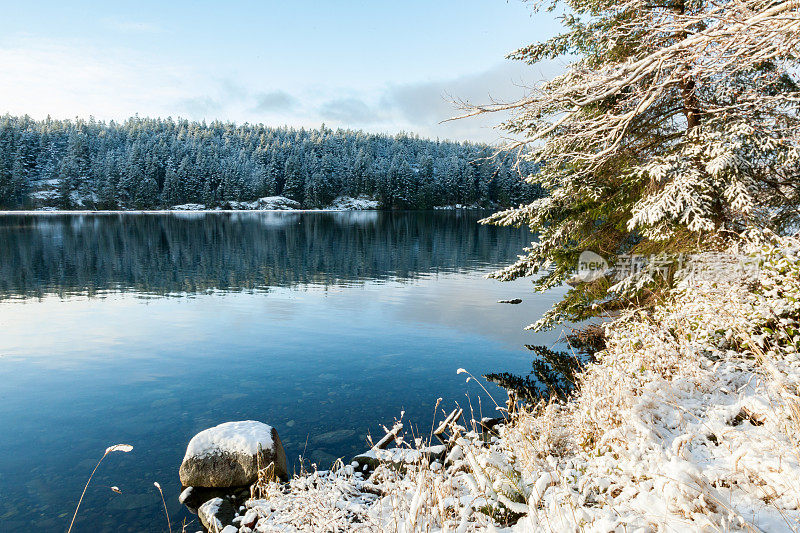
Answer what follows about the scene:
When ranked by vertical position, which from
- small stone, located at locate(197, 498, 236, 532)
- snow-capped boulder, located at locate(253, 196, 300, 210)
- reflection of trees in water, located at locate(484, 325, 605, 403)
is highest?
snow-capped boulder, located at locate(253, 196, 300, 210)

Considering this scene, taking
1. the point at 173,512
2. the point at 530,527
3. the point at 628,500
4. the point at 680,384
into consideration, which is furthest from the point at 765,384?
the point at 173,512

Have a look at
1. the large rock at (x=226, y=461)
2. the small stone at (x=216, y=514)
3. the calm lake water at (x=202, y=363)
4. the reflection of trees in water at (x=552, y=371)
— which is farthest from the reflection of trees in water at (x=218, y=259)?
the small stone at (x=216, y=514)

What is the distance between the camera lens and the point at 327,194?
474 ft

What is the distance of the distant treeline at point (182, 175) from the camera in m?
128

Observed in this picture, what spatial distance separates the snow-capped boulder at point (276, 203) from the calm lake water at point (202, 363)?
117m

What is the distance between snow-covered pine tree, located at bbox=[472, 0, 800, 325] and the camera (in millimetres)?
7656

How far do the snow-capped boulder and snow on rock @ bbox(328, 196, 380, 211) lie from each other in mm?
12184

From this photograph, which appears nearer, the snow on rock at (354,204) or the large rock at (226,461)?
the large rock at (226,461)

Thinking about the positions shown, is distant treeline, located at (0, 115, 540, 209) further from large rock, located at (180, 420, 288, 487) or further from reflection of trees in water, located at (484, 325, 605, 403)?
large rock, located at (180, 420, 288, 487)

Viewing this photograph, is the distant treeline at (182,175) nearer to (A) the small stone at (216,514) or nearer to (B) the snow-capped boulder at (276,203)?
(B) the snow-capped boulder at (276,203)

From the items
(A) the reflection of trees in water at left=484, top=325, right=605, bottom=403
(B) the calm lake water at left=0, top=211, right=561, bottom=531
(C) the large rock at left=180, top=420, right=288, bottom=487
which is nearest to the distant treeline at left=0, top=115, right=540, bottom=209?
(B) the calm lake water at left=0, top=211, right=561, bottom=531

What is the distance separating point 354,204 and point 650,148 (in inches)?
5597

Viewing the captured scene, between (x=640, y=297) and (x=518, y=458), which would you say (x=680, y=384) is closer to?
(x=518, y=458)

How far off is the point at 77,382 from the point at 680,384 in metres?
14.0
